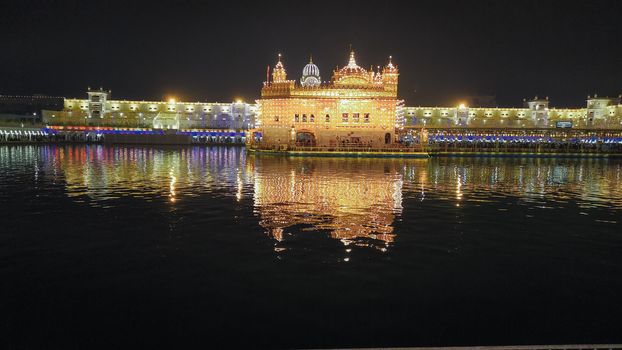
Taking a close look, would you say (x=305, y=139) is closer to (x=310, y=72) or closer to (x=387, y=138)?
(x=387, y=138)

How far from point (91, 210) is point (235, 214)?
6.07m

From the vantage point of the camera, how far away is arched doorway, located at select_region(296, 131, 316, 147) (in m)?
60.8

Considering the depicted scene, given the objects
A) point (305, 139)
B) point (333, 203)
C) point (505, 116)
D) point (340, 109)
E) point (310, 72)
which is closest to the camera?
point (333, 203)

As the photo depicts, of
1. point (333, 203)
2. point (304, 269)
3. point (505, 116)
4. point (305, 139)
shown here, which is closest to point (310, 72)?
point (305, 139)

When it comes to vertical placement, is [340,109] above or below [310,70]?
below

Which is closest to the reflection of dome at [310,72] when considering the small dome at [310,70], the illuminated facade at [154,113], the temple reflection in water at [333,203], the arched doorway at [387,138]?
the small dome at [310,70]

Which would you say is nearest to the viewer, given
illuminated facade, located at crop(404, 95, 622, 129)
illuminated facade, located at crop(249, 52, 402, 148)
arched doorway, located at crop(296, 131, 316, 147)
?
arched doorway, located at crop(296, 131, 316, 147)

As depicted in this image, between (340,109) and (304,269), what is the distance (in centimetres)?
5123

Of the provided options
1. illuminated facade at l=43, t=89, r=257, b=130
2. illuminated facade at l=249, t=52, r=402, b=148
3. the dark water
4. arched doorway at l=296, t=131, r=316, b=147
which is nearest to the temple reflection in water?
the dark water

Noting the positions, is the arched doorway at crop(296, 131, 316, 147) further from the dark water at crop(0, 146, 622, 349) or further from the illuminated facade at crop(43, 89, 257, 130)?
the illuminated facade at crop(43, 89, 257, 130)

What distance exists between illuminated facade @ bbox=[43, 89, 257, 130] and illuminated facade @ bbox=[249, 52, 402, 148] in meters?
41.2

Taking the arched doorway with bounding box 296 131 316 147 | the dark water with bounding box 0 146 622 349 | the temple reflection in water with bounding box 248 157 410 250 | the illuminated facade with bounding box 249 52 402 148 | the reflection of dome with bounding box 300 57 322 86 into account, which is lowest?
the dark water with bounding box 0 146 622 349

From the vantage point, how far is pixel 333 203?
71.3 feet

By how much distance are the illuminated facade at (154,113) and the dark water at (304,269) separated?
79028 mm
